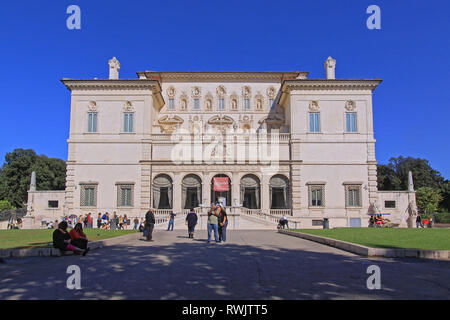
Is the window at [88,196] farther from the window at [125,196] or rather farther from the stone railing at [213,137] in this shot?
the stone railing at [213,137]

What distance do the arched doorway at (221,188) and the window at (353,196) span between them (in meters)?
11.7

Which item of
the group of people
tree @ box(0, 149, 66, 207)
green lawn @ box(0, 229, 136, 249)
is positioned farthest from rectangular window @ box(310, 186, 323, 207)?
tree @ box(0, 149, 66, 207)

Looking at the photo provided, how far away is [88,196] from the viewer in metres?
36.8

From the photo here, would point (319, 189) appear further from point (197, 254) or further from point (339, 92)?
point (197, 254)

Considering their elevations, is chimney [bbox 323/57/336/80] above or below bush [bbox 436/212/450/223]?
above

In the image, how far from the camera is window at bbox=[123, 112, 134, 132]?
38231mm

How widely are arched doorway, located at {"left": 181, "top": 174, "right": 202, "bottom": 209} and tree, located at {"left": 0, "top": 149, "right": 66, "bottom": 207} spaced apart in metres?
33.9

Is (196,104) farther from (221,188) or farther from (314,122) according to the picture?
(314,122)

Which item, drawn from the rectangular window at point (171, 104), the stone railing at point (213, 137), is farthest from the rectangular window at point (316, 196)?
the rectangular window at point (171, 104)

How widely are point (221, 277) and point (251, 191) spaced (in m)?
30.3

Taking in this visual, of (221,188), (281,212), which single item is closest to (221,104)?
(221,188)

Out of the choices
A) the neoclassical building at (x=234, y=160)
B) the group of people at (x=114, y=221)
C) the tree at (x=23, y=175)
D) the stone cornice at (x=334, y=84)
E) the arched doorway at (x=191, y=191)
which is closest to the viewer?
the group of people at (x=114, y=221)

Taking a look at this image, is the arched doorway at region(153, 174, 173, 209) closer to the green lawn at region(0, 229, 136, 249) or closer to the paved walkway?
the green lawn at region(0, 229, 136, 249)

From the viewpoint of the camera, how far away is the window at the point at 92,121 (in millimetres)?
38344
